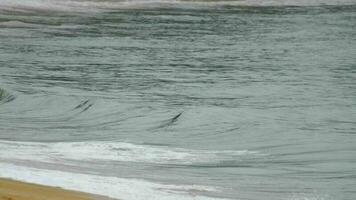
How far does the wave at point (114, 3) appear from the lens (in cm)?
8069

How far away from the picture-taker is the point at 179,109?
1245 inches

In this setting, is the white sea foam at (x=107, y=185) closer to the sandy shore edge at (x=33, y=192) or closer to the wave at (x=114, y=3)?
→ the sandy shore edge at (x=33, y=192)

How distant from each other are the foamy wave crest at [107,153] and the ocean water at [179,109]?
32mm

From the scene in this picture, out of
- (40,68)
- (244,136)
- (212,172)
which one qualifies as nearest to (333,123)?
(244,136)

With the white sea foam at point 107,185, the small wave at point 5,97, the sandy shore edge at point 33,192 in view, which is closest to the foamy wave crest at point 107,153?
the white sea foam at point 107,185

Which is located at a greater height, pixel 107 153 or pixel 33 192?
pixel 33 192

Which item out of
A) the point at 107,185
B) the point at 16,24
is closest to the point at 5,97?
the point at 107,185

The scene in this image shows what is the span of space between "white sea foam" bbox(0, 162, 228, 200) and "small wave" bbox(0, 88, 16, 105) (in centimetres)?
1414

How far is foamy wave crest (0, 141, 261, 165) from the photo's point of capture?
808 inches

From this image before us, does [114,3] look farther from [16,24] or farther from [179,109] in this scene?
[179,109]

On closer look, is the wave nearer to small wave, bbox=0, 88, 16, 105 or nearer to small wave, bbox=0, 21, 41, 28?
small wave, bbox=0, 21, 41, 28

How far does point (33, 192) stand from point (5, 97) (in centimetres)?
1900

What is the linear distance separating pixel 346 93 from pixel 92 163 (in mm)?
18699

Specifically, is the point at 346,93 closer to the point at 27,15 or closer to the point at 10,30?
the point at 10,30
